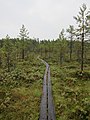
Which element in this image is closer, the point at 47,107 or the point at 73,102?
the point at 47,107

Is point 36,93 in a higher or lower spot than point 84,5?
lower

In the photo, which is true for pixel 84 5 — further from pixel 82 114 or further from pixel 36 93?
pixel 82 114

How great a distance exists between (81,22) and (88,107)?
2192cm

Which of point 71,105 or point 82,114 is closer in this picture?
point 82,114

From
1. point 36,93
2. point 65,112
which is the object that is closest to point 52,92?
point 36,93

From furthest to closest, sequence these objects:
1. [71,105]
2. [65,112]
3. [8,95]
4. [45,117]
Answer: [8,95], [71,105], [65,112], [45,117]

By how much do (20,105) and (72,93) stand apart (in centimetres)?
719

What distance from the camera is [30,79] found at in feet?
113

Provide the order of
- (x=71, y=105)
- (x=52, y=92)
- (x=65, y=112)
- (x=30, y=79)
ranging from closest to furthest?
(x=65, y=112)
(x=71, y=105)
(x=52, y=92)
(x=30, y=79)

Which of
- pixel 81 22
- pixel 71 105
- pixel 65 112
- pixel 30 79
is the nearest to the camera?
pixel 65 112

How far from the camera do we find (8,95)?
23703 millimetres

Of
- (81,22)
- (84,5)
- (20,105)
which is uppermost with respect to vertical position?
(84,5)

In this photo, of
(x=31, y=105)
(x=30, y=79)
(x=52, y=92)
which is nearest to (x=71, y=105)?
(x=31, y=105)

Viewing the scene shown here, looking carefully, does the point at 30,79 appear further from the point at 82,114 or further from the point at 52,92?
the point at 82,114
